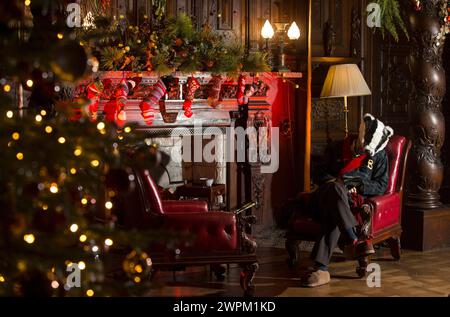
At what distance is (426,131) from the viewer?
6.31 m

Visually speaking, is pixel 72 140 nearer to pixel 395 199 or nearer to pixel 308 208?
pixel 308 208

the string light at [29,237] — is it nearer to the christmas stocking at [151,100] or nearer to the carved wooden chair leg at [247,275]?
the carved wooden chair leg at [247,275]

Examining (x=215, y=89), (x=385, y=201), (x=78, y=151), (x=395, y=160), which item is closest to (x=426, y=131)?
(x=395, y=160)

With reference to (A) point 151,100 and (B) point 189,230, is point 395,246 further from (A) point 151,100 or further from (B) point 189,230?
(A) point 151,100

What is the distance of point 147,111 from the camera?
641cm

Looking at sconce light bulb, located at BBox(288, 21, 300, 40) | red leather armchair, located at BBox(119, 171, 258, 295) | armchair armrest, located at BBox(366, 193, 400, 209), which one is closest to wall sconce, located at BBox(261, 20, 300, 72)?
sconce light bulb, located at BBox(288, 21, 300, 40)

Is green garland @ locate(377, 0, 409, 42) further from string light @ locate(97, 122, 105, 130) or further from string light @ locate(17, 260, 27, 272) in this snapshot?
string light @ locate(17, 260, 27, 272)

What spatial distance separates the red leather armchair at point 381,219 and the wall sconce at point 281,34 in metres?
1.60

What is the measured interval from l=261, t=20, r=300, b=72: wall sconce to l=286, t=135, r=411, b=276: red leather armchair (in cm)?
160

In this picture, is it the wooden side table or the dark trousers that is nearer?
the dark trousers

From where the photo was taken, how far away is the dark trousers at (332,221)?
5023mm

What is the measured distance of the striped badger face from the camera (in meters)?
5.65
